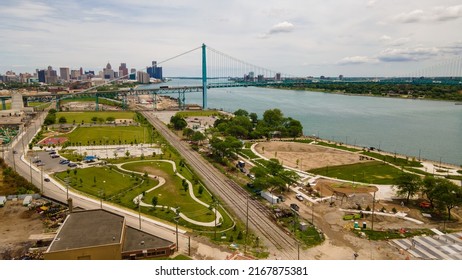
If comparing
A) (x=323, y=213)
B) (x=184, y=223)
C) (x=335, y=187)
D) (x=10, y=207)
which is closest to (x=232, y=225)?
(x=184, y=223)

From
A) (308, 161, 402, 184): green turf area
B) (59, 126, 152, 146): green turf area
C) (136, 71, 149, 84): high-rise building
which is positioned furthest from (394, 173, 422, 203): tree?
(136, 71, 149, 84): high-rise building

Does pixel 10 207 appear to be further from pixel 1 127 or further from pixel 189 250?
pixel 1 127

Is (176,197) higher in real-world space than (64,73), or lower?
lower

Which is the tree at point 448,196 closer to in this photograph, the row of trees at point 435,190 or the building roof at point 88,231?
the row of trees at point 435,190

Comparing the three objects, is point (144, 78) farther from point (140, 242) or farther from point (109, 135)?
point (140, 242)

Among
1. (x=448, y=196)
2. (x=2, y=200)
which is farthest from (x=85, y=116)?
(x=448, y=196)

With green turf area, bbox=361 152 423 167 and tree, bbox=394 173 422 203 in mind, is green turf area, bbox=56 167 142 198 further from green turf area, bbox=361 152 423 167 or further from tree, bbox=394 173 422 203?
green turf area, bbox=361 152 423 167

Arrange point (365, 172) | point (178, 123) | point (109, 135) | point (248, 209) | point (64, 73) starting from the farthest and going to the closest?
1. point (64, 73)
2. point (178, 123)
3. point (109, 135)
4. point (365, 172)
5. point (248, 209)
